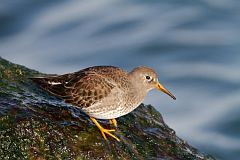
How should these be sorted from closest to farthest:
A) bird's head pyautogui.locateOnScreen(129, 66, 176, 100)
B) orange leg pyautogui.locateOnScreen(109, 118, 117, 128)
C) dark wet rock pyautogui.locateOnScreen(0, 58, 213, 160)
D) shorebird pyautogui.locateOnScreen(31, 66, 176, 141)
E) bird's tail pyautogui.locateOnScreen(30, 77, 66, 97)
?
dark wet rock pyautogui.locateOnScreen(0, 58, 213, 160) < shorebird pyautogui.locateOnScreen(31, 66, 176, 141) < bird's tail pyautogui.locateOnScreen(30, 77, 66, 97) < orange leg pyautogui.locateOnScreen(109, 118, 117, 128) < bird's head pyautogui.locateOnScreen(129, 66, 176, 100)

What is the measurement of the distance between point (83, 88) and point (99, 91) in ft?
0.71

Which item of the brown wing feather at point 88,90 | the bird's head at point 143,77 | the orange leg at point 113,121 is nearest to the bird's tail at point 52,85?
the brown wing feather at point 88,90

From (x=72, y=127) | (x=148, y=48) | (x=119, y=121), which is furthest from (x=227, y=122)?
(x=72, y=127)

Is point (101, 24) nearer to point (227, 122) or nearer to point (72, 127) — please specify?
point (227, 122)

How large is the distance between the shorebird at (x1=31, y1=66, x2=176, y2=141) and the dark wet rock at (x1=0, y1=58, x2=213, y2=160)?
16 cm

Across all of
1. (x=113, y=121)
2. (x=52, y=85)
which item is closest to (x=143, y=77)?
(x=113, y=121)

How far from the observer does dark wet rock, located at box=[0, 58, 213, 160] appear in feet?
22.1

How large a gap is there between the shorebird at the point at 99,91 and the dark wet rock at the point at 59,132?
0.53ft

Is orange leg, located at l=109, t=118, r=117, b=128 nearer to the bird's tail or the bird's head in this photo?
the bird's head

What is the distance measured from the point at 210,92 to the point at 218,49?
1.87m

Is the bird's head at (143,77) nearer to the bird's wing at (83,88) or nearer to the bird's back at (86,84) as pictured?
the bird's back at (86,84)

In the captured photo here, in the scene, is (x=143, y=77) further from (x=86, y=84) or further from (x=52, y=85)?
(x=52, y=85)

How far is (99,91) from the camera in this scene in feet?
25.2

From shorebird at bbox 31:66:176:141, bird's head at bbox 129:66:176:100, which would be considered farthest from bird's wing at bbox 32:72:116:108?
bird's head at bbox 129:66:176:100
